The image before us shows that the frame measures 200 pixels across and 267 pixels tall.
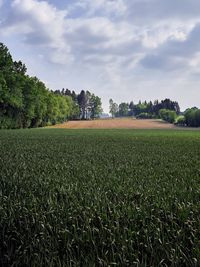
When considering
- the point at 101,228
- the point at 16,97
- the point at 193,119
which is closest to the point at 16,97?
the point at 16,97

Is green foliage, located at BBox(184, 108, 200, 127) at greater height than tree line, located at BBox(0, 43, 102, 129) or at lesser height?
lesser

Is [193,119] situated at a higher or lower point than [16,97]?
lower

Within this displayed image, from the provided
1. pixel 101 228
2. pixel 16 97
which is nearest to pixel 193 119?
pixel 16 97

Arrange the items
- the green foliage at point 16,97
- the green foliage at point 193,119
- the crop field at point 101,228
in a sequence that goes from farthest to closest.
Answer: the green foliage at point 193,119, the green foliage at point 16,97, the crop field at point 101,228

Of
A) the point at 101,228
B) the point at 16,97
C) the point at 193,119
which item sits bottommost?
the point at 101,228

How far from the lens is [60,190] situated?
1088cm

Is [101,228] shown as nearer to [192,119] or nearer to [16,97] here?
[16,97]

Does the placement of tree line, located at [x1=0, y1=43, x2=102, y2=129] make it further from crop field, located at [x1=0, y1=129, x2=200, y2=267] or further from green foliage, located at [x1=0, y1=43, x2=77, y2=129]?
crop field, located at [x1=0, y1=129, x2=200, y2=267]

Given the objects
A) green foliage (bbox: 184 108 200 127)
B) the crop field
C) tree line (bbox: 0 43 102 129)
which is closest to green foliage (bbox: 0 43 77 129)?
tree line (bbox: 0 43 102 129)

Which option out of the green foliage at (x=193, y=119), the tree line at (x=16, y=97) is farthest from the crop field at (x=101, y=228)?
the green foliage at (x=193, y=119)

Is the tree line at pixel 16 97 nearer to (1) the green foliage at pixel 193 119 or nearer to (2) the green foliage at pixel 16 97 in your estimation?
(2) the green foliage at pixel 16 97

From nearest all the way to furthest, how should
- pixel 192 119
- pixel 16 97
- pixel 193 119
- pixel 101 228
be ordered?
pixel 101 228
pixel 16 97
pixel 193 119
pixel 192 119

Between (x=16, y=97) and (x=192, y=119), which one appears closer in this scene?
(x=16, y=97)

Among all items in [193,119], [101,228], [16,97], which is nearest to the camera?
[101,228]
